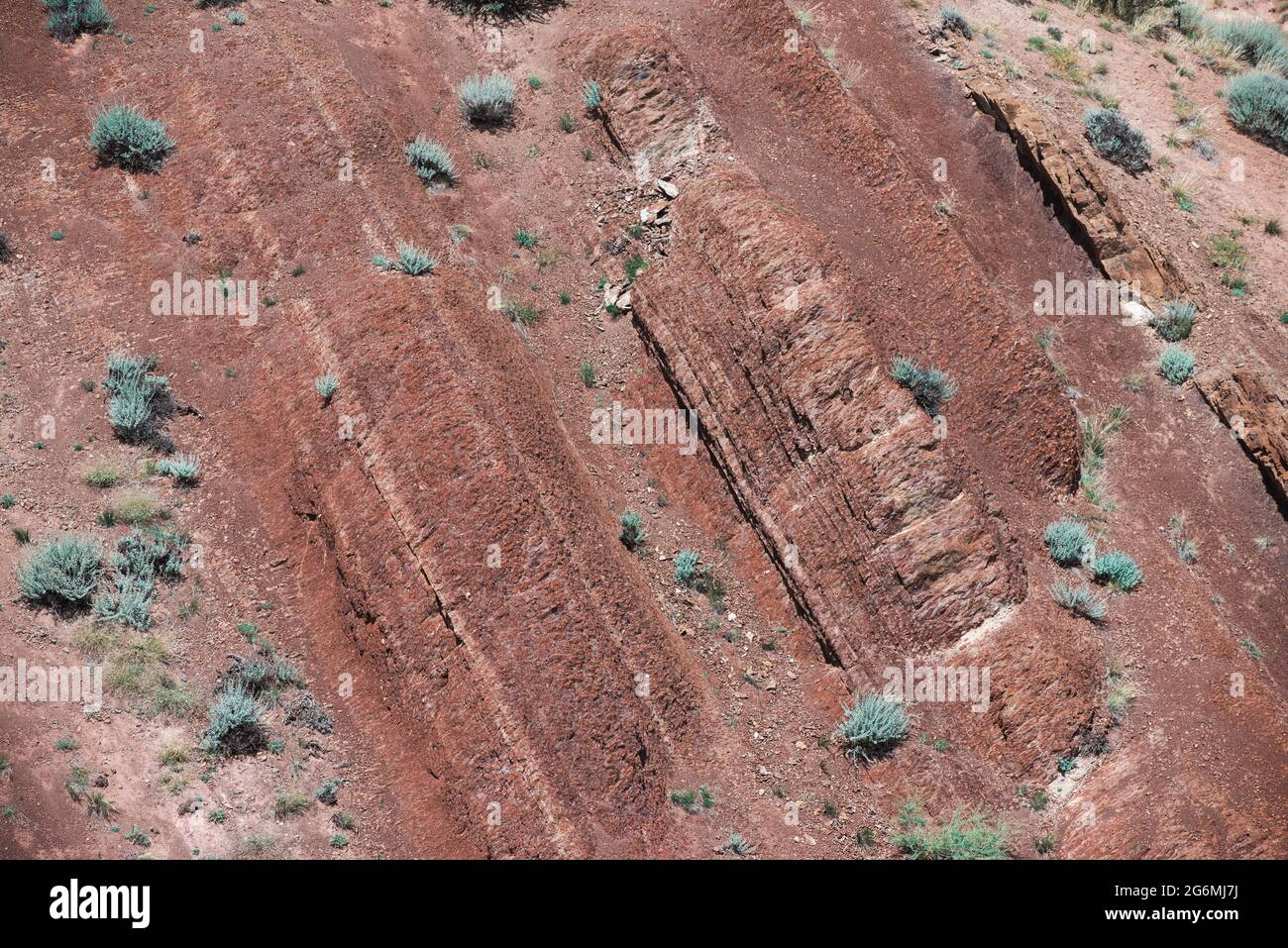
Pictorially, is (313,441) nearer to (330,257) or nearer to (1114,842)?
(330,257)

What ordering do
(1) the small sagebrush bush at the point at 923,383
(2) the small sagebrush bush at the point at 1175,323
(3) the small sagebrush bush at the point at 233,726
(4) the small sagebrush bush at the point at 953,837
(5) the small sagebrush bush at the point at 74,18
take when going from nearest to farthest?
(3) the small sagebrush bush at the point at 233,726 < (4) the small sagebrush bush at the point at 953,837 < (1) the small sagebrush bush at the point at 923,383 < (2) the small sagebrush bush at the point at 1175,323 < (5) the small sagebrush bush at the point at 74,18

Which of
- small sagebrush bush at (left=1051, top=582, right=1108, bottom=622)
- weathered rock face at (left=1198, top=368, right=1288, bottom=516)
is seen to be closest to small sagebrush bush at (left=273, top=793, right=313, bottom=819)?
small sagebrush bush at (left=1051, top=582, right=1108, bottom=622)

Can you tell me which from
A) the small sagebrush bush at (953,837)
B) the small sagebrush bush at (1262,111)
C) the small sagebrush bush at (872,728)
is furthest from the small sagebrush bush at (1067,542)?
the small sagebrush bush at (1262,111)

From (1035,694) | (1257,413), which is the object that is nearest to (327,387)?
(1035,694)

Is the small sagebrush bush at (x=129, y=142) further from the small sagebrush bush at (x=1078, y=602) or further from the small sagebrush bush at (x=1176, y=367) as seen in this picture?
the small sagebrush bush at (x=1176, y=367)

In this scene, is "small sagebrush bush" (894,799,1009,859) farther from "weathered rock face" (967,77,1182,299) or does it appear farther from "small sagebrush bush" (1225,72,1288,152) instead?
"small sagebrush bush" (1225,72,1288,152)
